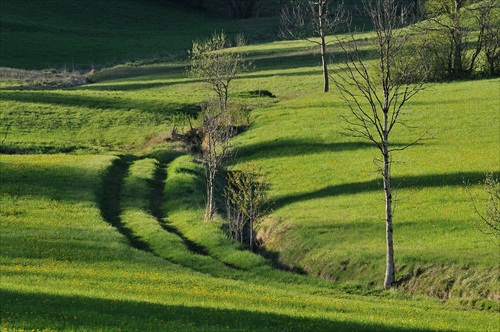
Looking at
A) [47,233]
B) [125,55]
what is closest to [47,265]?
[47,233]

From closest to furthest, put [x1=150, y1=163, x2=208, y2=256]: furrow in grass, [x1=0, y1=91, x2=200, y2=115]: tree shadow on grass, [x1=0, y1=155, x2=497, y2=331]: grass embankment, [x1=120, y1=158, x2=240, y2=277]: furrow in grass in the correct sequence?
[x1=0, y1=155, x2=497, y2=331]: grass embankment → [x1=120, y1=158, x2=240, y2=277]: furrow in grass → [x1=150, y1=163, x2=208, y2=256]: furrow in grass → [x1=0, y1=91, x2=200, y2=115]: tree shadow on grass

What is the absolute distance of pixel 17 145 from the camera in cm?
7044

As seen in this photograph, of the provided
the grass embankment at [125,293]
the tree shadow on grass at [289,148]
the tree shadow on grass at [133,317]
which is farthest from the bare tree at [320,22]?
the tree shadow on grass at [133,317]

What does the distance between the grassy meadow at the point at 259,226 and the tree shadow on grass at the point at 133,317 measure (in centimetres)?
9

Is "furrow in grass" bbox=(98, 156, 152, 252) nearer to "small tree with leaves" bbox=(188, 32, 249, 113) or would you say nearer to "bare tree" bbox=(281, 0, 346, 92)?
"small tree with leaves" bbox=(188, 32, 249, 113)

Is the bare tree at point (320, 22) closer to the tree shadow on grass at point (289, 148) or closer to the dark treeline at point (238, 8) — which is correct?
the tree shadow on grass at point (289, 148)

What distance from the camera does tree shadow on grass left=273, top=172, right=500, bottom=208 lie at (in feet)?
153

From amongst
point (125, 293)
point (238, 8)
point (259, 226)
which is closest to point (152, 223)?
point (259, 226)

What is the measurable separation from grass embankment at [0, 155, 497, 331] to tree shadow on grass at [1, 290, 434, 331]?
31mm

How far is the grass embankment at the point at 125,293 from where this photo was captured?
23.1 metres

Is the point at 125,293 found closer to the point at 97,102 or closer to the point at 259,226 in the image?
the point at 259,226

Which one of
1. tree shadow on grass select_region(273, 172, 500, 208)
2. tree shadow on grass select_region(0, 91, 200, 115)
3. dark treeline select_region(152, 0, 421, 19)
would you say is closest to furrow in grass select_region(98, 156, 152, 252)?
tree shadow on grass select_region(273, 172, 500, 208)

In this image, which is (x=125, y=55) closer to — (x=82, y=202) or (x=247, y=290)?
(x=82, y=202)

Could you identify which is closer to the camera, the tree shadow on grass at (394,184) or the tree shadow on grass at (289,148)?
the tree shadow on grass at (394,184)
